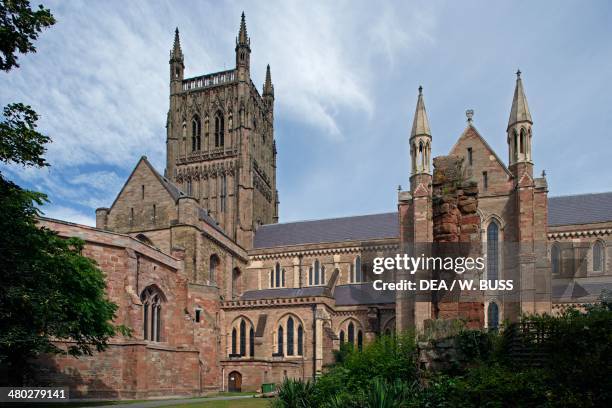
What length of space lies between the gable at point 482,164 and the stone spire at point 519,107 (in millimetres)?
3250

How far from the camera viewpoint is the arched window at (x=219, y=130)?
215 feet

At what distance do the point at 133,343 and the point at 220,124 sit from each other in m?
37.8

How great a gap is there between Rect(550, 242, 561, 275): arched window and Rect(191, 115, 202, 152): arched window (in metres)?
38.7

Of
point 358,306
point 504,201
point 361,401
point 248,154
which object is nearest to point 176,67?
point 248,154

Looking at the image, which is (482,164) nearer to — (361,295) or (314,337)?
(361,295)

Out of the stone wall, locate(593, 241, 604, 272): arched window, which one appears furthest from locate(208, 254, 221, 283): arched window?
the stone wall

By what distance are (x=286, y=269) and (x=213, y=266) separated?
8925mm

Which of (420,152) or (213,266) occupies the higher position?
(420,152)

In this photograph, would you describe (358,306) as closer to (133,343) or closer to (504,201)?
(504,201)

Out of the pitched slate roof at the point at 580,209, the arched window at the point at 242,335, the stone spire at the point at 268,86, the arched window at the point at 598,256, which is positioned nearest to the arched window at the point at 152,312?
the arched window at the point at 242,335

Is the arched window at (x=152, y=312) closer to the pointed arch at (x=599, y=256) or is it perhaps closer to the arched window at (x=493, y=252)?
the arched window at (x=493, y=252)

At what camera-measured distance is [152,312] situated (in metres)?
37.1

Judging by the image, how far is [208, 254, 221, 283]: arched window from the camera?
48.8 meters

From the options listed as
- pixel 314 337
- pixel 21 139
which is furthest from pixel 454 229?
pixel 314 337
